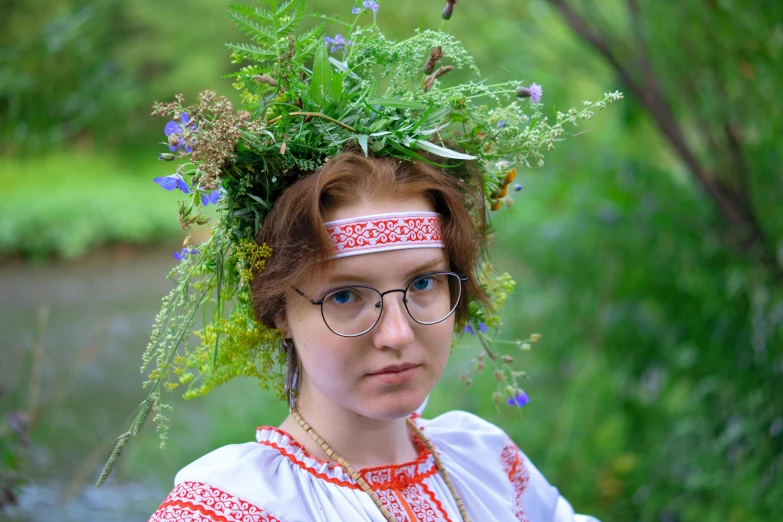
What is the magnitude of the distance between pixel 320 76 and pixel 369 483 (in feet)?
2.58

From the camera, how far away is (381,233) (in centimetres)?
140

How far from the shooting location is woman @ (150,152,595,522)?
54.1 inches

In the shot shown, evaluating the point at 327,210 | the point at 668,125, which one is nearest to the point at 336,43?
the point at 327,210

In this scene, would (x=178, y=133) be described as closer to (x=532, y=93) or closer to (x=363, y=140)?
(x=363, y=140)

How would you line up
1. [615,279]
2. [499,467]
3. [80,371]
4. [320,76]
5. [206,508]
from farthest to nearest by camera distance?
[80,371] < [615,279] < [499,467] < [320,76] < [206,508]

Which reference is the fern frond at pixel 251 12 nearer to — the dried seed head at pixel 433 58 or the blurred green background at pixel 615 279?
the dried seed head at pixel 433 58

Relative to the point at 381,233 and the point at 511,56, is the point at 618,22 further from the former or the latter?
the point at 381,233

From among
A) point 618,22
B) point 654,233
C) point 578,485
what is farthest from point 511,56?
point 578,485

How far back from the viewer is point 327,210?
142 centimetres

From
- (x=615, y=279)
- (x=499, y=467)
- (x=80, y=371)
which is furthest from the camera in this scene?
(x=80, y=371)

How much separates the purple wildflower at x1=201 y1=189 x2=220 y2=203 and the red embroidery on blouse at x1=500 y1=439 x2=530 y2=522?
0.87m

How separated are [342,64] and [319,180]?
0.98ft

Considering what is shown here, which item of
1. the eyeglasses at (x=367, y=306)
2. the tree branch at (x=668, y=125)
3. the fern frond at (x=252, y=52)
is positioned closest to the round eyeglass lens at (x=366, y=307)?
the eyeglasses at (x=367, y=306)

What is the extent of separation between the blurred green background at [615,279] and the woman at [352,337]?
0.97 m
